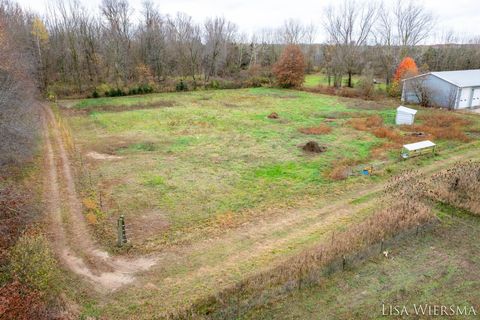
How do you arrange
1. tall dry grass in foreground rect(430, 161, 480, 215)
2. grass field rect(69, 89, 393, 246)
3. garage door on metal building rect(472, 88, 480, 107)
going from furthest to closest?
1. garage door on metal building rect(472, 88, 480, 107)
2. grass field rect(69, 89, 393, 246)
3. tall dry grass in foreground rect(430, 161, 480, 215)

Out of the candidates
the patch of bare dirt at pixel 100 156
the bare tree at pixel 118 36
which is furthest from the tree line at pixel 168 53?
the patch of bare dirt at pixel 100 156

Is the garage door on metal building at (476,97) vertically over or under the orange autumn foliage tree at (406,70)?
under

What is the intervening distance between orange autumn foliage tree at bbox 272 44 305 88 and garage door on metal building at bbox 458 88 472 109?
18.1 m

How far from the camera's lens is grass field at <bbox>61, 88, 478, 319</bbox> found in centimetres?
859

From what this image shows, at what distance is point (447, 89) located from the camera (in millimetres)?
28562

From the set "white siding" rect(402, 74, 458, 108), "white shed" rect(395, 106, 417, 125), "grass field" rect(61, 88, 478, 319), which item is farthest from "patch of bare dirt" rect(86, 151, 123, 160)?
"white siding" rect(402, 74, 458, 108)

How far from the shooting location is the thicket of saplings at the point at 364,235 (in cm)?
716

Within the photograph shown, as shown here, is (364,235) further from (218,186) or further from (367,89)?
(367,89)

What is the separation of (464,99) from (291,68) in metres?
19.1

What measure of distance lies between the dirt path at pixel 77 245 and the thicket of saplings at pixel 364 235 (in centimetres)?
228

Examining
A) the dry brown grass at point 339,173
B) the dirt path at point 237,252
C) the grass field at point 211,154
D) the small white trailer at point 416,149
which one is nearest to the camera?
the dirt path at point 237,252

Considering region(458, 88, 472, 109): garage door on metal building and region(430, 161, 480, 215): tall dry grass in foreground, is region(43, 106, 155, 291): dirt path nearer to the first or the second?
region(430, 161, 480, 215): tall dry grass in foreground

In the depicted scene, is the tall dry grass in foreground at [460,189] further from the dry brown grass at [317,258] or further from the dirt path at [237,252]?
the dirt path at [237,252]

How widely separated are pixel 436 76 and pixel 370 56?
2081cm
